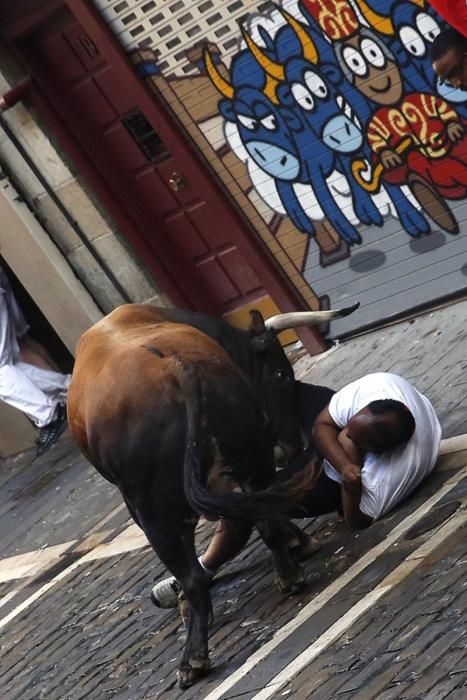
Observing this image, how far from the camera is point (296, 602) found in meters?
7.71

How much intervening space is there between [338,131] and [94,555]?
13.3 ft

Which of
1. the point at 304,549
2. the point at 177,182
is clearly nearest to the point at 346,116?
the point at 177,182

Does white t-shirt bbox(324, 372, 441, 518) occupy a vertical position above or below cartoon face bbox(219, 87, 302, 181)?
below

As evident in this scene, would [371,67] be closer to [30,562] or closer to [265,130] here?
[265,130]

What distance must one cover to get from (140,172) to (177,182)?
1.90 feet

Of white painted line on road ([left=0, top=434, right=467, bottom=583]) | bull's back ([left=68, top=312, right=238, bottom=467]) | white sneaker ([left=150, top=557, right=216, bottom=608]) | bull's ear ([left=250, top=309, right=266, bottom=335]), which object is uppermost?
bull's back ([left=68, top=312, right=238, bottom=467])

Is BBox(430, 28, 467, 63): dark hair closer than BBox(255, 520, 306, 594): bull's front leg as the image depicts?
Yes

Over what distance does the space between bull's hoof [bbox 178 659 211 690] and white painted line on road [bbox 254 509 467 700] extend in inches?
23.7

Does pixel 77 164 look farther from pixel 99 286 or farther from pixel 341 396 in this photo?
pixel 341 396

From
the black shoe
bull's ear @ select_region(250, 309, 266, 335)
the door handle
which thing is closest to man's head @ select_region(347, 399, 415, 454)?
bull's ear @ select_region(250, 309, 266, 335)

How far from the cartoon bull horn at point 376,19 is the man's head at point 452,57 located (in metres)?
4.93

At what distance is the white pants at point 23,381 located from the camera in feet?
48.1

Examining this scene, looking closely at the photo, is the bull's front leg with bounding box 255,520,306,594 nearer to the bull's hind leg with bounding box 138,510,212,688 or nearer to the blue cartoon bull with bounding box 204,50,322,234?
the bull's hind leg with bounding box 138,510,212,688

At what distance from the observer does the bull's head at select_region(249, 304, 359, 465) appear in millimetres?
8188
